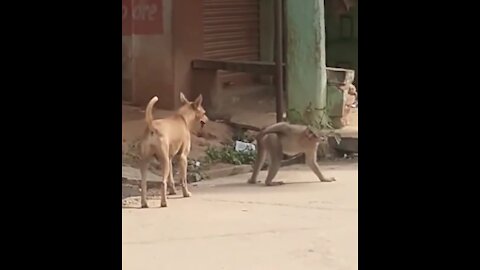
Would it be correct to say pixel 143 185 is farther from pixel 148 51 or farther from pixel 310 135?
pixel 148 51

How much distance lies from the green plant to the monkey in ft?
2.19

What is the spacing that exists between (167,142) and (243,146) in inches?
77.6

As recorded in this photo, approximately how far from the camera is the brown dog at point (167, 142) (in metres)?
6.23

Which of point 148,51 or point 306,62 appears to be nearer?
point 306,62

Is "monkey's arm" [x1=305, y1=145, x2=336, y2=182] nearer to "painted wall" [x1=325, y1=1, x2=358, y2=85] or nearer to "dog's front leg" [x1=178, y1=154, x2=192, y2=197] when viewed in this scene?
"dog's front leg" [x1=178, y1=154, x2=192, y2=197]

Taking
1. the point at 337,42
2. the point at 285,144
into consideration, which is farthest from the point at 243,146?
the point at 337,42

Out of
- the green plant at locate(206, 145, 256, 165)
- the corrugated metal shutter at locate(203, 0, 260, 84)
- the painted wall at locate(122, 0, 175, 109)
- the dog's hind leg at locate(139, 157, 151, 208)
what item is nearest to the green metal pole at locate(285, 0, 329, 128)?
the green plant at locate(206, 145, 256, 165)

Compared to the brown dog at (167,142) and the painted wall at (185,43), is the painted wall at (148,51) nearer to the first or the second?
the painted wall at (185,43)

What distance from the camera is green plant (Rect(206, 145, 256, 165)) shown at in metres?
7.99

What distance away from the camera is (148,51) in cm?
968

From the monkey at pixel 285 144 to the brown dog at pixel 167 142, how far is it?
0.55 m

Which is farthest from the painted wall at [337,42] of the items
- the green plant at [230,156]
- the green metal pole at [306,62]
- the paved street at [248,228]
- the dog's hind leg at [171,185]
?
the dog's hind leg at [171,185]
